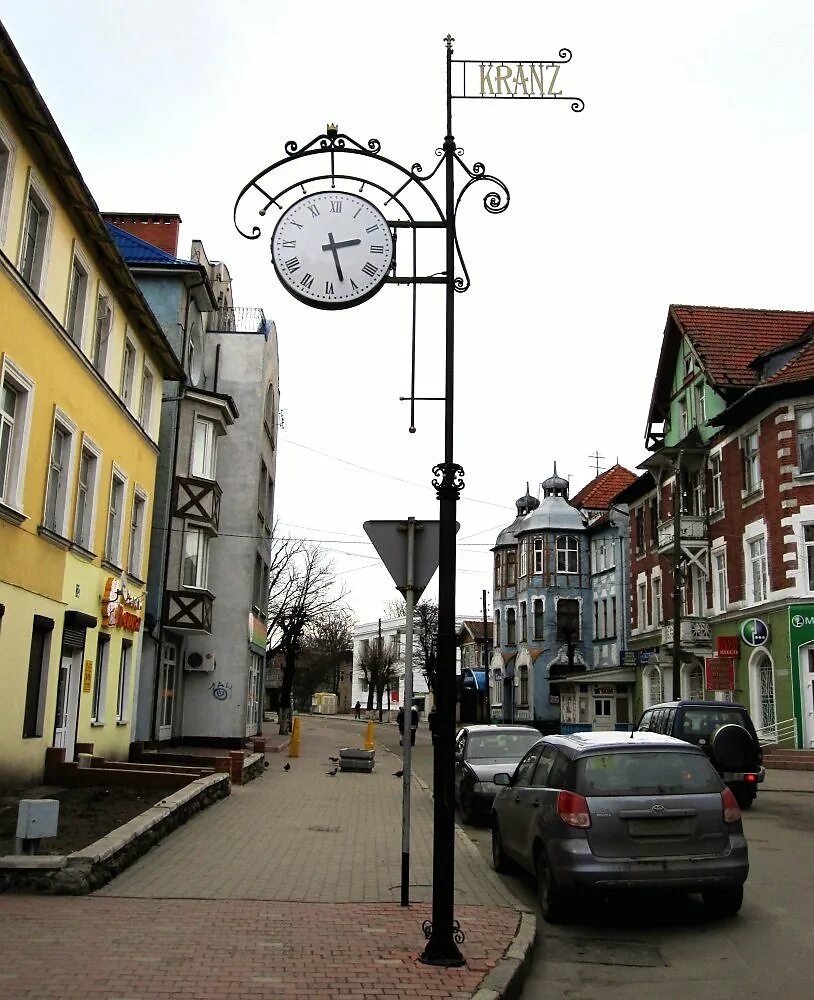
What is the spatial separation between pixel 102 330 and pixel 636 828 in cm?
1481

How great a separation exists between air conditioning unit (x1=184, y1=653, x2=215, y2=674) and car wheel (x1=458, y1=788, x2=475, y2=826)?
16.0 metres

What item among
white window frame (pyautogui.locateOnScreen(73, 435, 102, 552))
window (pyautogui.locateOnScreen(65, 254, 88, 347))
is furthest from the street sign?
white window frame (pyautogui.locateOnScreen(73, 435, 102, 552))

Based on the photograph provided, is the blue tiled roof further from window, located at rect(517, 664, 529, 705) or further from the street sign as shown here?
window, located at rect(517, 664, 529, 705)

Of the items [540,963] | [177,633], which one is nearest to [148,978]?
[540,963]

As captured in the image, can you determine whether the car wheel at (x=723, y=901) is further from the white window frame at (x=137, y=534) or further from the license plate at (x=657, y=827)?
the white window frame at (x=137, y=534)

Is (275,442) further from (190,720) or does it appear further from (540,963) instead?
(540,963)

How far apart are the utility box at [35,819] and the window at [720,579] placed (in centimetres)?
2994

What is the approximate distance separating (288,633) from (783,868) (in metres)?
37.9

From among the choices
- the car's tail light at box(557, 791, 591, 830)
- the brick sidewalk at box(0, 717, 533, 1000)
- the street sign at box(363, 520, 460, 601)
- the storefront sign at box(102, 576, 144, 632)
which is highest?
the storefront sign at box(102, 576, 144, 632)

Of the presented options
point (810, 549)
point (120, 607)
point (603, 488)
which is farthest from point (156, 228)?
point (603, 488)

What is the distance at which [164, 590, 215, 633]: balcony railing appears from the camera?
90.1 ft

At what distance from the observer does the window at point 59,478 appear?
16.9 meters

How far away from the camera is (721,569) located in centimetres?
3603

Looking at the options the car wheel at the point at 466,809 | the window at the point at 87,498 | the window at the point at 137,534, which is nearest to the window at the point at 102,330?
the window at the point at 87,498
